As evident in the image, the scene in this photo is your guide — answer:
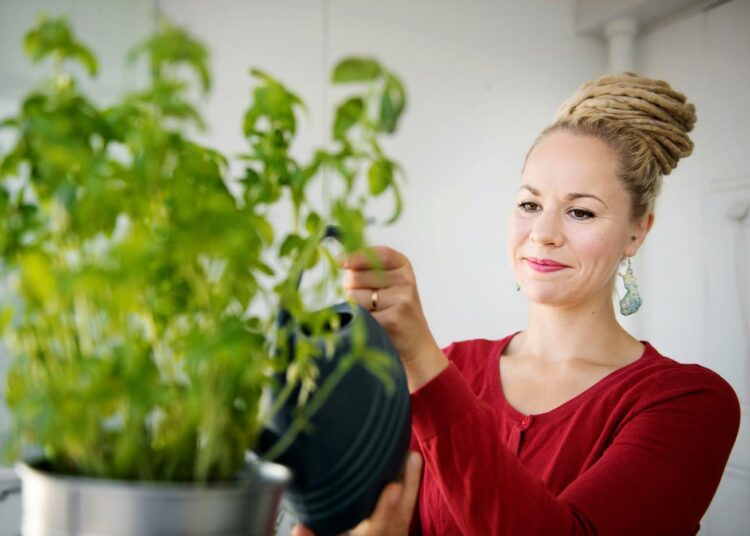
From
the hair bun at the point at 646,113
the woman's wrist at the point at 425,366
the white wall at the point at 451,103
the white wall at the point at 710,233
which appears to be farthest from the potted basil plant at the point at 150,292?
the white wall at the point at 710,233

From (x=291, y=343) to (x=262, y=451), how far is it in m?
0.09

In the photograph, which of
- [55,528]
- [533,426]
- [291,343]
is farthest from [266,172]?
[533,426]

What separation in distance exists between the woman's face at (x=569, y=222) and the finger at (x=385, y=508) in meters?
0.93

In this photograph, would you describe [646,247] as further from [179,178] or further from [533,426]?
[179,178]

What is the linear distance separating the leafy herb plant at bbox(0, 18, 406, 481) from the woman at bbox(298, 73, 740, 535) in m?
0.42

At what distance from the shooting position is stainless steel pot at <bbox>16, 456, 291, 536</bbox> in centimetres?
45

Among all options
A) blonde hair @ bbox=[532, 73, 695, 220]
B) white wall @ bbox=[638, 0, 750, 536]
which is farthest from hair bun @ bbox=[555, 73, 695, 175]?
white wall @ bbox=[638, 0, 750, 536]

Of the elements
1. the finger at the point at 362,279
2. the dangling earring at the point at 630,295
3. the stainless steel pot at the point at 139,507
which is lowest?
the stainless steel pot at the point at 139,507

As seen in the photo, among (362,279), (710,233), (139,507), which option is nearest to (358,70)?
(139,507)

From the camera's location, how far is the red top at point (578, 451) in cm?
101

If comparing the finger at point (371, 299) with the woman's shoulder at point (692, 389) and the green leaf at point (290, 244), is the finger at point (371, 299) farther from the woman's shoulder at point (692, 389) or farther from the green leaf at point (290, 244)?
the woman's shoulder at point (692, 389)

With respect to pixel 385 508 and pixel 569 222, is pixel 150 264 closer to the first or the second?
pixel 385 508

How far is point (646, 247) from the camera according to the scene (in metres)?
3.56

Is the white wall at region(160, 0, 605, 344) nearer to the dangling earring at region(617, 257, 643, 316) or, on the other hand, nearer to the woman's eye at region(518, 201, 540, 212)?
the dangling earring at region(617, 257, 643, 316)
